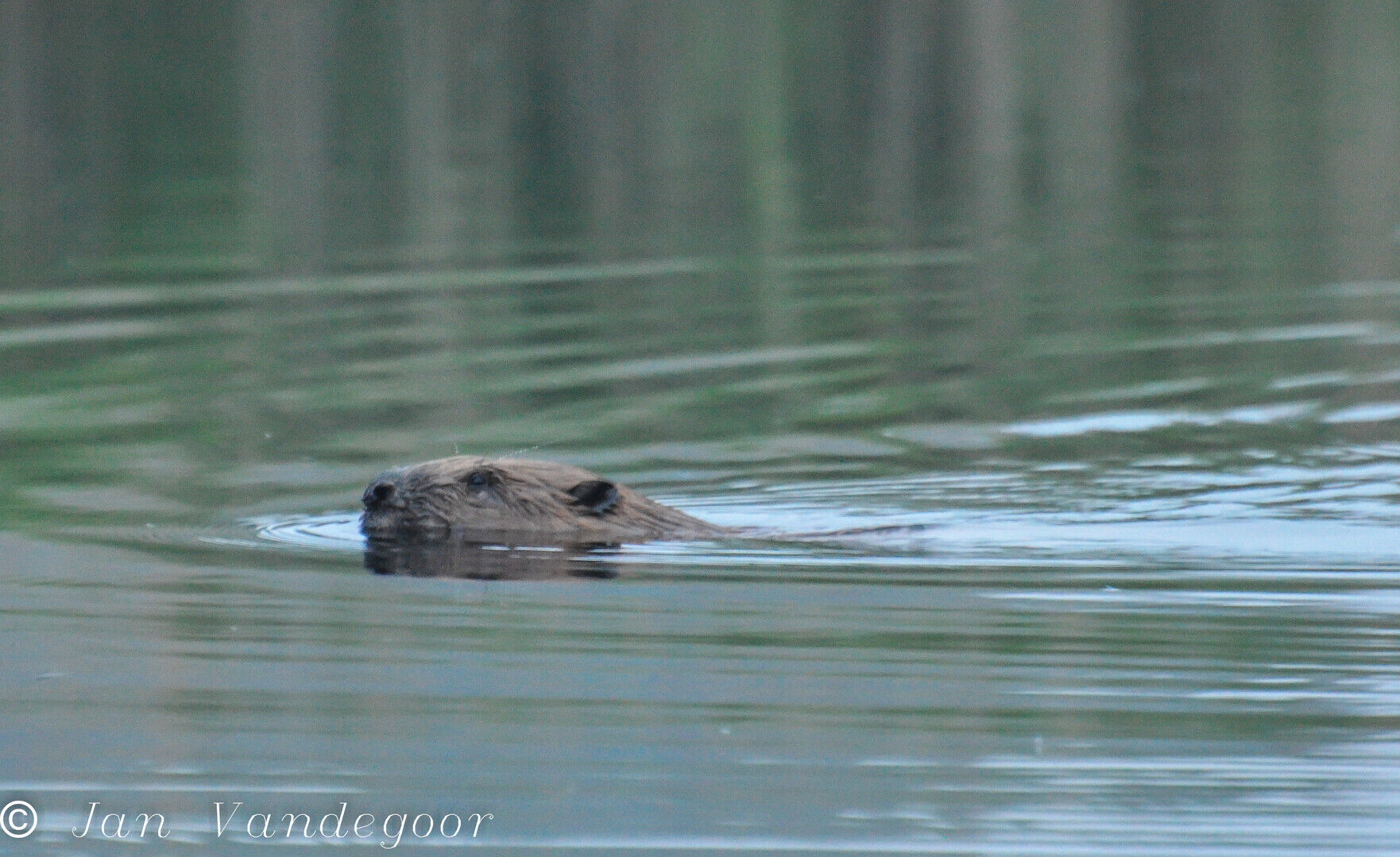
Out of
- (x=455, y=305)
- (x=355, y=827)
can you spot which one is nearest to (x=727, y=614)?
(x=355, y=827)

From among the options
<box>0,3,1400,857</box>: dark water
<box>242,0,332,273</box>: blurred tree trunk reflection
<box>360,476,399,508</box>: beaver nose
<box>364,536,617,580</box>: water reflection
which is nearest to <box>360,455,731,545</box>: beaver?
<box>360,476,399,508</box>: beaver nose

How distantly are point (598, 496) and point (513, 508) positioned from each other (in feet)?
1.38

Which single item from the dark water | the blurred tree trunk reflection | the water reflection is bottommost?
the water reflection

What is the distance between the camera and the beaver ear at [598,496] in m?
11.5

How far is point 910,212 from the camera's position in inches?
1121

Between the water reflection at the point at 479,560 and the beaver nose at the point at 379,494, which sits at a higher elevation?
the beaver nose at the point at 379,494

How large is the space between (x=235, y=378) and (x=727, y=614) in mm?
7679

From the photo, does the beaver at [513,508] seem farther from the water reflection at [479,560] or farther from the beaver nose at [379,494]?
the water reflection at [479,560]

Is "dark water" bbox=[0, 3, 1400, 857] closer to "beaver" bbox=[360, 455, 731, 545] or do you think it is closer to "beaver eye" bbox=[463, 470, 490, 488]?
"beaver" bbox=[360, 455, 731, 545]

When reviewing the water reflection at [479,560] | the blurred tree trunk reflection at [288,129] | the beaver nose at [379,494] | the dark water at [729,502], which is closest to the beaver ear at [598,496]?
the water reflection at [479,560]

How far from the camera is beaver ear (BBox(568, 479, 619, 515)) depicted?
11516 mm

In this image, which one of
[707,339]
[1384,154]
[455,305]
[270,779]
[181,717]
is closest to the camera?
[270,779]

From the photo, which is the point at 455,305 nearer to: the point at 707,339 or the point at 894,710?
the point at 707,339

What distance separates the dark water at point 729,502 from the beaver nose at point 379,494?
23cm
